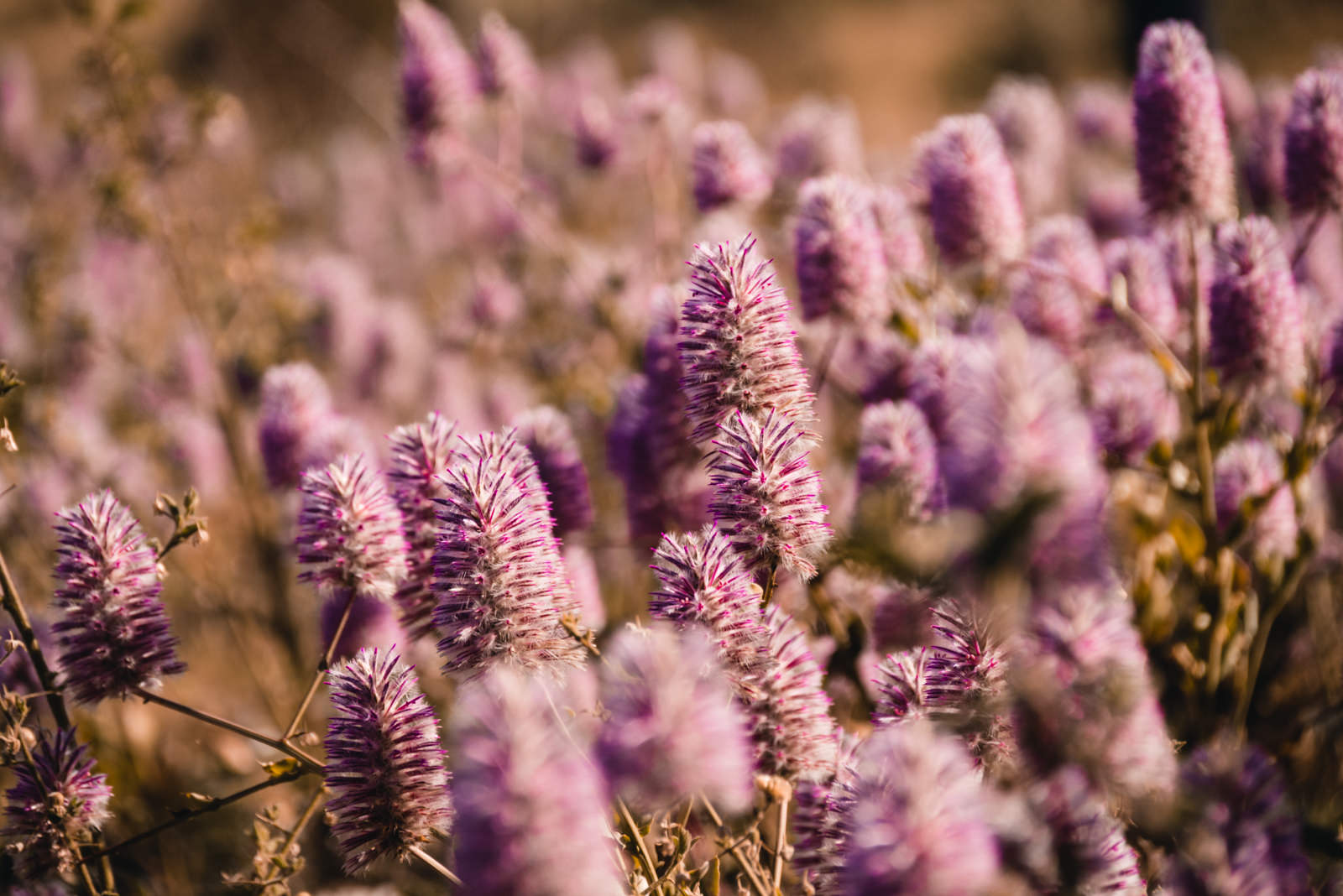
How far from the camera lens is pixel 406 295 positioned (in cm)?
619

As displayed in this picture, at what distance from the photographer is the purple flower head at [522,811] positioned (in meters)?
0.76

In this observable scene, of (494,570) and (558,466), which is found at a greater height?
(558,466)

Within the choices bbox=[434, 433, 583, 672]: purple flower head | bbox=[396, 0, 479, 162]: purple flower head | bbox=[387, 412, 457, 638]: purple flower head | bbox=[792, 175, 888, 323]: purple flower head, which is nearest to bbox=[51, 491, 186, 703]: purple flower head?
bbox=[387, 412, 457, 638]: purple flower head

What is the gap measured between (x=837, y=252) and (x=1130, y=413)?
0.73 metres

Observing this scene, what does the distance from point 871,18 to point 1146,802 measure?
14896 millimetres

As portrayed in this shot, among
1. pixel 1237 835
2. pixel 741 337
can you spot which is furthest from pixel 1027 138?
pixel 1237 835

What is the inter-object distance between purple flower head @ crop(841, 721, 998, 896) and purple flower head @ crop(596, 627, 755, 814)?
135 millimetres

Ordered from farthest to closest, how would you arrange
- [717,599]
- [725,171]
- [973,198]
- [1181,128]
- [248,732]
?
1. [725,171]
2. [973,198]
3. [1181,128]
4. [248,732]
5. [717,599]

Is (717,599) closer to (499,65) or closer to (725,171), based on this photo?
(725,171)

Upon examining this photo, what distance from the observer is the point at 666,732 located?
0.85 meters

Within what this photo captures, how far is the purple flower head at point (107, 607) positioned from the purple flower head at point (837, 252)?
1.33 metres

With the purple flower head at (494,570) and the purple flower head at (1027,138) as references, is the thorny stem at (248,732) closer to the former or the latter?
the purple flower head at (494,570)

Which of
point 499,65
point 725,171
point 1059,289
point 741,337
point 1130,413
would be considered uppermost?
point 499,65

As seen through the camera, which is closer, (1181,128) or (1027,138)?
(1181,128)
